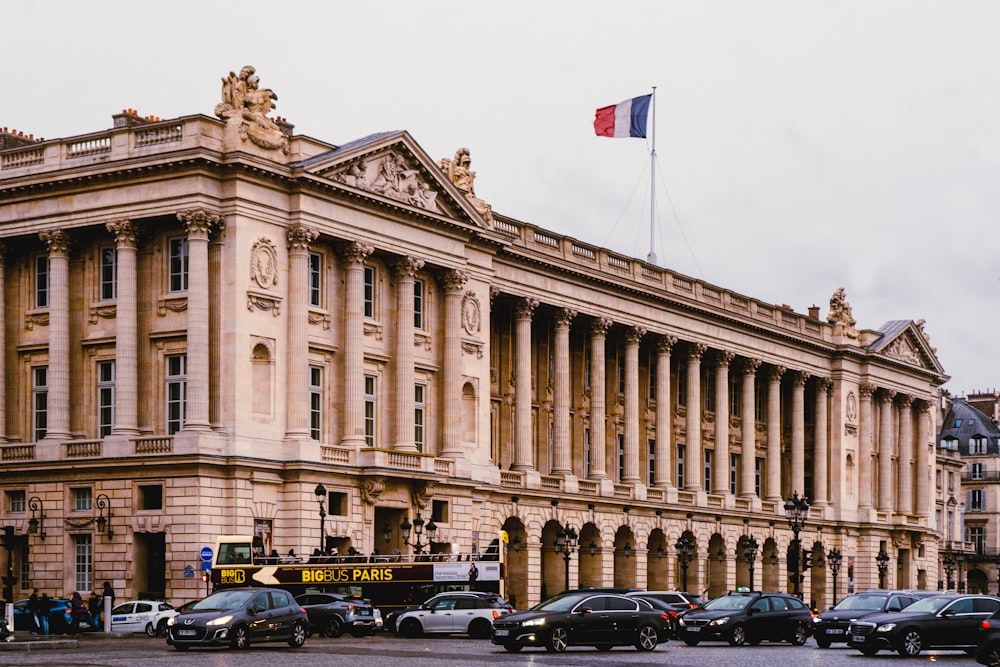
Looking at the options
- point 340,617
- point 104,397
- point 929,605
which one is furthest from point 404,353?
point 929,605

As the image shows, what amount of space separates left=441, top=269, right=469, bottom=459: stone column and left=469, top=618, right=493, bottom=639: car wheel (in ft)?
66.9

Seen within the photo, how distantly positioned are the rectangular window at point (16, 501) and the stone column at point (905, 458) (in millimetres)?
74290

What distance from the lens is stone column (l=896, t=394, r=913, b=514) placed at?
414 ft

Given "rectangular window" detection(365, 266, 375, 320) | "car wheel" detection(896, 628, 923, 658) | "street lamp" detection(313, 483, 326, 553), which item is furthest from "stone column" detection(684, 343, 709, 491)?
"car wheel" detection(896, 628, 923, 658)

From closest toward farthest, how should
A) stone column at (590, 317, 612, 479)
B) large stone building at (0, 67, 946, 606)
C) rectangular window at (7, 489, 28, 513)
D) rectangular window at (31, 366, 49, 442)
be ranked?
large stone building at (0, 67, 946, 606) → rectangular window at (7, 489, 28, 513) → rectangular window at (31, 366, 49, 442) → stone column at (590, 317, 612, 479)

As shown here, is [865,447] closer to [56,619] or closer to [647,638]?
[647,638]

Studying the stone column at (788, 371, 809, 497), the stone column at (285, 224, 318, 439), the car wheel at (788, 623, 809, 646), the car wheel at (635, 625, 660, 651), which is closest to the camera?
the car wheel at (635, 625, 660, 651)

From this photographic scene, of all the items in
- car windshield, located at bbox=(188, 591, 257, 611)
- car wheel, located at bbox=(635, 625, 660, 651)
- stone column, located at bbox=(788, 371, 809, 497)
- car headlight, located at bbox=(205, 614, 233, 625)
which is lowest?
car wheel, located at bbox=(635, 625, 660, 651)

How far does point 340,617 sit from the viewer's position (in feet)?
181

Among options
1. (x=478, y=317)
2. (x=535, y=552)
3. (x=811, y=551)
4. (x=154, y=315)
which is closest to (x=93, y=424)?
(x=154, y=315)

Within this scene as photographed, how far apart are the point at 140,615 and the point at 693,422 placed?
159 ft

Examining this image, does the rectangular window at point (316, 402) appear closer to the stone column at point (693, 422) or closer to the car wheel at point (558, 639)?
the car wheel at point (558, 639)

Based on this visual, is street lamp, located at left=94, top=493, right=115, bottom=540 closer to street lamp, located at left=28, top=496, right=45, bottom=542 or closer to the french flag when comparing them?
street lamp, located at left=28, top=496, right=45, bottom=542

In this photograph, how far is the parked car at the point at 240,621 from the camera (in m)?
45.1
